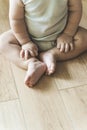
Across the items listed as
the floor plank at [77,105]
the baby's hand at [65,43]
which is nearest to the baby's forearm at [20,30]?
the baby's hand at [65,43]

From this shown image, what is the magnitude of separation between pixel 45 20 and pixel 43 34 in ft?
0.18

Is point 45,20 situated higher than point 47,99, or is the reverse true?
point 45,20

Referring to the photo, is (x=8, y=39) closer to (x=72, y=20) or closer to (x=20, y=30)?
(x=20, y=30)

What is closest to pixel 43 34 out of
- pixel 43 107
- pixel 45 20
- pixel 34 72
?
pixel 45 20

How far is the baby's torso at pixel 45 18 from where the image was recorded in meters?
0.98

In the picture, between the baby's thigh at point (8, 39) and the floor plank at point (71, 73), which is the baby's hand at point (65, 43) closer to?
the floor plank at point (71, 73)

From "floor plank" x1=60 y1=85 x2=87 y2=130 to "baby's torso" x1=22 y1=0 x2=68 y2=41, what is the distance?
0.24 metres

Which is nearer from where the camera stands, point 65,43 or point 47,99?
point 47,99

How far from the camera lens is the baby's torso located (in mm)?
984

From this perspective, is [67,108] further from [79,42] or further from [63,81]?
[79,42]

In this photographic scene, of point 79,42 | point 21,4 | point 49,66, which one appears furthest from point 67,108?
point 21,4

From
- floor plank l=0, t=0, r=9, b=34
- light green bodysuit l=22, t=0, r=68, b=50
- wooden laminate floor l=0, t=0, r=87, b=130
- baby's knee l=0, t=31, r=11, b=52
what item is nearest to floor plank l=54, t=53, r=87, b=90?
wooden laminate floor l=0, t=0, r=87, b=130

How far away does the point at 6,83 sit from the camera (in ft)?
3.08

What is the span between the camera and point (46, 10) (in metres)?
0.99
